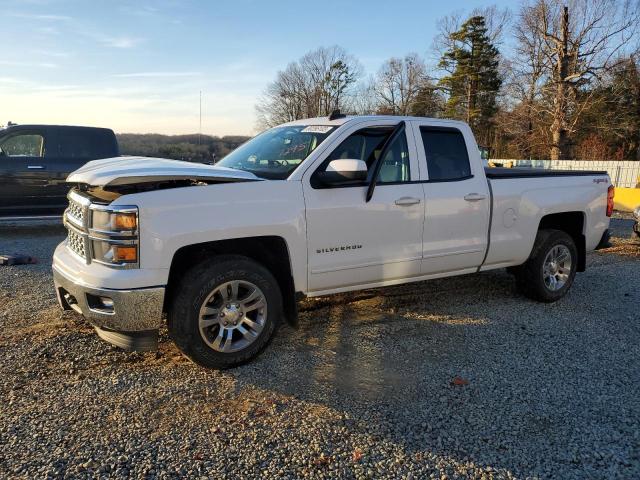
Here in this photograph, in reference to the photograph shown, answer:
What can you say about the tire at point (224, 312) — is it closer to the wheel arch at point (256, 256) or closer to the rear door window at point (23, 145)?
the wheel arch at point (256, 256)

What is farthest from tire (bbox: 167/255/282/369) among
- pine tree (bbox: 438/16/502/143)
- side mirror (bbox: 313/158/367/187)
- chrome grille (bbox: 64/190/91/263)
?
pine tree (bbox: 438/16/502/143)

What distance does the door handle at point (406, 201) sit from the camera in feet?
15.1

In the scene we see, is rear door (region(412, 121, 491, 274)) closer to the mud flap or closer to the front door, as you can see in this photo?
the front door

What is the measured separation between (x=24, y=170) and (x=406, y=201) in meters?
8.28

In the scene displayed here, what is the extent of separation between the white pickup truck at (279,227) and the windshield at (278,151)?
0.02 meters

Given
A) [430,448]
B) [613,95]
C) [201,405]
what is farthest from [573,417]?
[613,95]

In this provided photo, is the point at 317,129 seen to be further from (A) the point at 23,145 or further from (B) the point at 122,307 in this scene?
(A) the point at 23,145

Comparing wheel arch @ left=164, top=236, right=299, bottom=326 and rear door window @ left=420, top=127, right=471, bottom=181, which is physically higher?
rear door window @ left=420, top=127, right=471, bottom=181

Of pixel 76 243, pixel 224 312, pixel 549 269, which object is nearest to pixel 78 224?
pixel 76 243

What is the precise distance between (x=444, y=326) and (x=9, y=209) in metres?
8.75

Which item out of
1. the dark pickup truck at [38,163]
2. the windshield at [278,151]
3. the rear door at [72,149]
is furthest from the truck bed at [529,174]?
the dark pickup truck at [38,163]

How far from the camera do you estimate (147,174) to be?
11.7ft

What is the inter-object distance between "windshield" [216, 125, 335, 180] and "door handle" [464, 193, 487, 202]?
150 centimetres

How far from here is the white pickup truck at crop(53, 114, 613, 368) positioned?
3.57m
